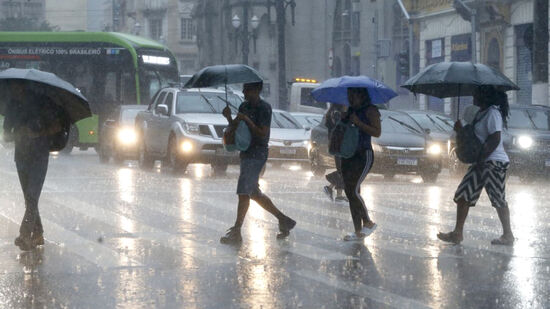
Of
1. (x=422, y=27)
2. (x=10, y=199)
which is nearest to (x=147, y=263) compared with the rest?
(x=10, y=199)

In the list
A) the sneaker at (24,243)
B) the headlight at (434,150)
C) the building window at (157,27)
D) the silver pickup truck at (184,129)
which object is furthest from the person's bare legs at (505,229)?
the building window at (157,27)

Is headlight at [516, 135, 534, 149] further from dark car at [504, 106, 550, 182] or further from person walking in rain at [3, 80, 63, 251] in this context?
person walking in rain at [3, 80, 63, 251]

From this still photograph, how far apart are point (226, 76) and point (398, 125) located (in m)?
12.8

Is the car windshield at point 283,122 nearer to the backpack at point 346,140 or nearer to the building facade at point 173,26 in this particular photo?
the backpack at point 346,140

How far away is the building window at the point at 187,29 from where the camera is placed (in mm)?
108062

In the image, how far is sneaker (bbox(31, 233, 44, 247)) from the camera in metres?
11.7

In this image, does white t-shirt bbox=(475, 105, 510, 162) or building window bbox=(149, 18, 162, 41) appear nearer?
white t-shirt bbox=(475, 105, 510, 162)

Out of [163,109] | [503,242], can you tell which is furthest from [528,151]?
[503,242]

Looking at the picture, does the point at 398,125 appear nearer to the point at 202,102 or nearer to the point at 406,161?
the point at 406,161

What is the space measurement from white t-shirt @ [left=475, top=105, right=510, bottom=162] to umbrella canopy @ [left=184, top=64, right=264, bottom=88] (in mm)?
2256

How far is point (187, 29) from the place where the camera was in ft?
355

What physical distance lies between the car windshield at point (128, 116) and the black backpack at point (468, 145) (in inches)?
759

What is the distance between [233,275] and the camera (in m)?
9.91

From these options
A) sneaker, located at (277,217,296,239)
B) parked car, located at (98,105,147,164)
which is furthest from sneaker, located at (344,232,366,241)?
parked car, located at (98,105,147,164)
